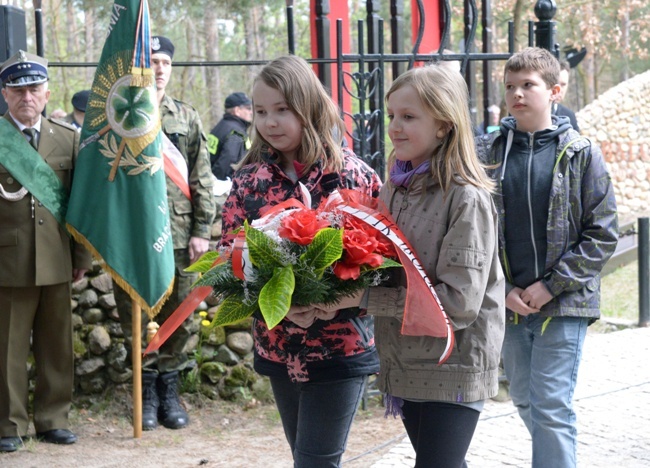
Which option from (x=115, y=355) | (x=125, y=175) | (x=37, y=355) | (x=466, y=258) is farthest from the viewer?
(x=115, y=355)

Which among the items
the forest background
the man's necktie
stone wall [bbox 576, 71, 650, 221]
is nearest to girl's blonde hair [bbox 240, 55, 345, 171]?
the man's necktie

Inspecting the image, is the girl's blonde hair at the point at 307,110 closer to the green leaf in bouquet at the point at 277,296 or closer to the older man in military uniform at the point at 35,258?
the green leaf in bouquet at the point at 277,296

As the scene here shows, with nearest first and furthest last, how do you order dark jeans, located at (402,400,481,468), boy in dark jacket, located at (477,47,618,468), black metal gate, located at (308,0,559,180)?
1. dark jeans, located at (402,400,481,468)
2. boy in dark jacket, located at (477,47,618,468)
3. black metal gate, located at (308,0,559,180)

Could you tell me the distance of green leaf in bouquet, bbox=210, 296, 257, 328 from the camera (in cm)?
255

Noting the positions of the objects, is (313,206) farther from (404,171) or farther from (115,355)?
(115,355)

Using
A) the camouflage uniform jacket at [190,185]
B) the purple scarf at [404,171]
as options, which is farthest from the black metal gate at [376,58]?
the purple scarf at [404,171]

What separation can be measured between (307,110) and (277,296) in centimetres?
77

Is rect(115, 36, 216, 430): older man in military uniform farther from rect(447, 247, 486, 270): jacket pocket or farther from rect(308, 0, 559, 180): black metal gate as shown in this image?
rect(447, 247, 486, 270): jacket pocket

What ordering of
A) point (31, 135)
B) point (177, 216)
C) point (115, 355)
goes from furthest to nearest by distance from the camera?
point (115, 355)
point (177, 216)
point (31, 135)

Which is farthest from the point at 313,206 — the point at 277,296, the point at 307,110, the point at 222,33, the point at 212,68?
the point at 222,33

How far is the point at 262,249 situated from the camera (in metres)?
2.45

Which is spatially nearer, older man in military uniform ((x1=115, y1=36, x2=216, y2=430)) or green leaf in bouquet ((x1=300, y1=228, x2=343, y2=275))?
green leaf in bouquet ((x1=300, y1=228, x2=343, y2=275))

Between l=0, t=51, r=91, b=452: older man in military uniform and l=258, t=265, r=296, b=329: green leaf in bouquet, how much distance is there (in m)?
2.94

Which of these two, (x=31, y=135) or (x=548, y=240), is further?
(x=31, y=135)
